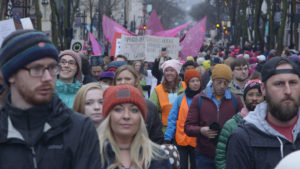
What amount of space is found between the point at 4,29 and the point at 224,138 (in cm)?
479

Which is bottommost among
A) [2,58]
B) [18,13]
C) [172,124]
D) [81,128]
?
[172,124]

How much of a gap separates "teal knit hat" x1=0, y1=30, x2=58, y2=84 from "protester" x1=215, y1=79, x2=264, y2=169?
2.52m

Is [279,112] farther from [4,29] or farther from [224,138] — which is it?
[4,29]

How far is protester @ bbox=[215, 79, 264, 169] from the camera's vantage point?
5230mm

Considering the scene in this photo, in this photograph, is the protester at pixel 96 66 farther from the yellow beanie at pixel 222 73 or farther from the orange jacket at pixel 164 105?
the yellow beanie at pixel 222 73

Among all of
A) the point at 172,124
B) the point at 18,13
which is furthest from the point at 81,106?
the point at 18,13

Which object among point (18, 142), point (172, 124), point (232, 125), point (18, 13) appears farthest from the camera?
point (18, 13)

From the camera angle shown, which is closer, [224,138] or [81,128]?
[81,128]

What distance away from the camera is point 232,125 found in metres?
5.20

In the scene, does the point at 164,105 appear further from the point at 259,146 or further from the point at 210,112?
the point at 259,146

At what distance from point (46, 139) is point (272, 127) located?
1.64m

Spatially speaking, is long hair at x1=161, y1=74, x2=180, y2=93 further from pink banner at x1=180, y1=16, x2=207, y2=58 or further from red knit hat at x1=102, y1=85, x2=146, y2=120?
→ pink banner at x1=180, y1=16, x2=207, y2=58

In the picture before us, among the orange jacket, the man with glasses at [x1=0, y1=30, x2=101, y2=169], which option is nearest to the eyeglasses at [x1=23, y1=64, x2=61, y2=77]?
the man with glasses at [x1=0, y1=30, x2=101, y2=169]

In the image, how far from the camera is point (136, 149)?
3.96 m
